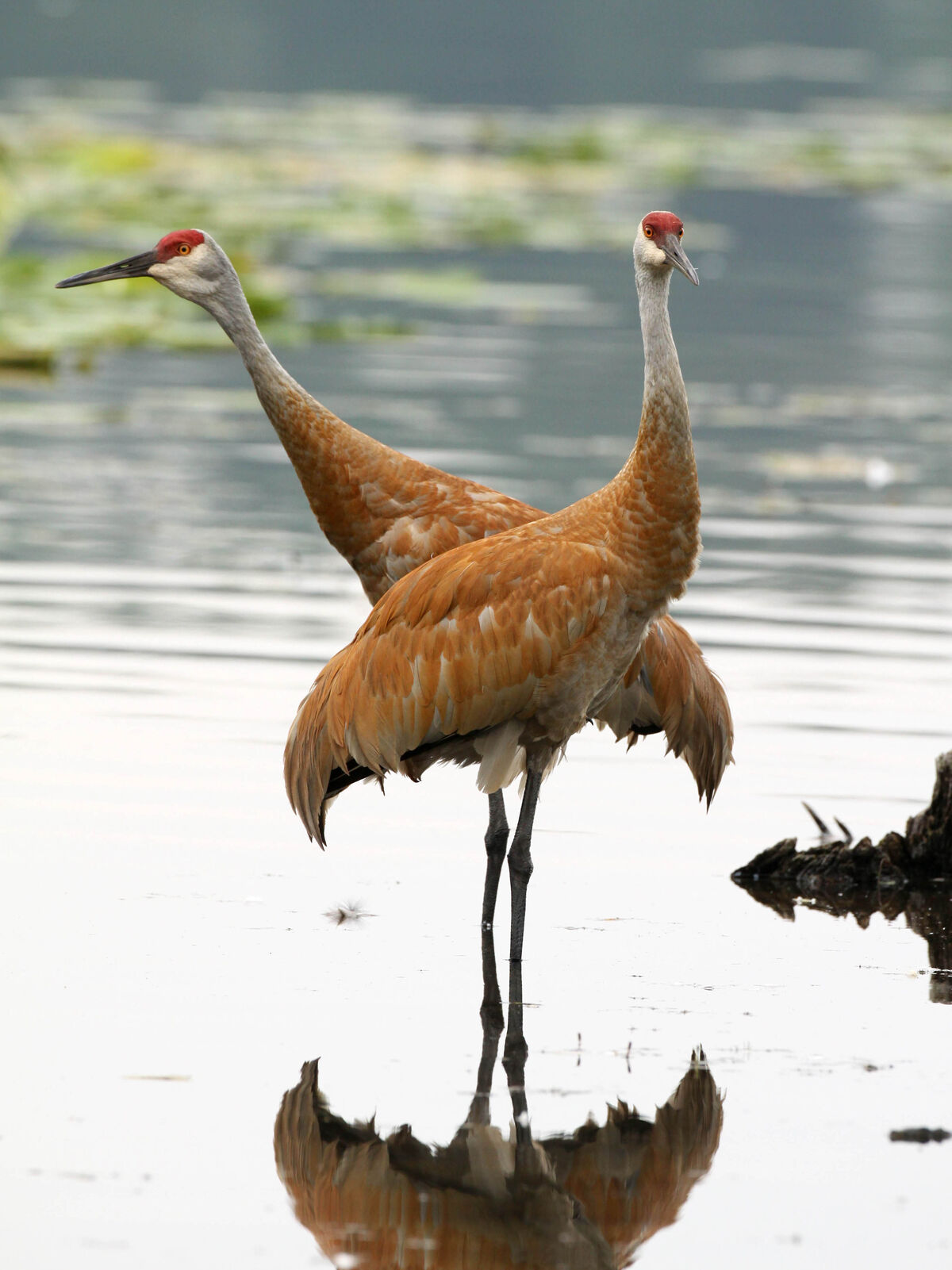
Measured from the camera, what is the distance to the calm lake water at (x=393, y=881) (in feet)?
14.9

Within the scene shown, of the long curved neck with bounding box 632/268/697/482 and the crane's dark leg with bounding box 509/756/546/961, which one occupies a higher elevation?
the long curved neck with bounding box 632/268/697/482

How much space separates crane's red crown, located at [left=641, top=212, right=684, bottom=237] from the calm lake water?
1952mm

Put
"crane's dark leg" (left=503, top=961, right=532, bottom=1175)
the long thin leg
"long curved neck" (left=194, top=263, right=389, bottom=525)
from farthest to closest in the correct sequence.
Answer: "long curved neck" (left=194, top=263, right=389, bottom=525) < the long thin leg < "crane's dark leg" (left=503, top=961, right=532, bottom=1175)

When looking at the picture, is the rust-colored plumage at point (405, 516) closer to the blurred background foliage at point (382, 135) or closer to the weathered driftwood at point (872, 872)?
the weathered driftwood at point (872, 872)

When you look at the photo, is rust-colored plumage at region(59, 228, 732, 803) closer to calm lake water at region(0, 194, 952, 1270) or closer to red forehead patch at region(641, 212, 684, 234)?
calm lake water at region(0, 194, 952, 1270)

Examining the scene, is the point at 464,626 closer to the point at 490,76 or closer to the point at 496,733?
the point at 496,733

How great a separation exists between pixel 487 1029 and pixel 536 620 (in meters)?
1.07

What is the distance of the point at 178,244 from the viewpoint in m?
7.20

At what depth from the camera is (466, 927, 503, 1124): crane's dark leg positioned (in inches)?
192

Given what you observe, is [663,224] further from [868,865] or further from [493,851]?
[868,865]

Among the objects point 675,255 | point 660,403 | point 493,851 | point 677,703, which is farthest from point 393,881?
point 675,255

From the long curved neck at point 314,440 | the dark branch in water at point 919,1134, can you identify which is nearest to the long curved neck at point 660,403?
the long curved neck at point 314,440

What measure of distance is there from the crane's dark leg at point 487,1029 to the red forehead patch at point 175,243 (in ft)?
8.38

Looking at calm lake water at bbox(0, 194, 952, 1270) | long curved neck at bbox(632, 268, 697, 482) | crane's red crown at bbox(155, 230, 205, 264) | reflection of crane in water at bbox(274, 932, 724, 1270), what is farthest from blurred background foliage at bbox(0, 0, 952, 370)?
reflection of crane in water at bbox(274, 932, 724, 1270)
